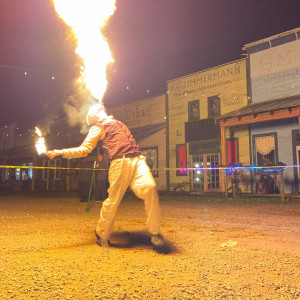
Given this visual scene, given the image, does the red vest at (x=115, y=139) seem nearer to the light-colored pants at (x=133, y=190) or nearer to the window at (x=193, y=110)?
the light-colored pants at (x=133, y=190)

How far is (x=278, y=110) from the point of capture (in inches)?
562

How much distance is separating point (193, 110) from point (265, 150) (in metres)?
5.73

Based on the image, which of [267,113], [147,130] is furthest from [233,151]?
[147,130]

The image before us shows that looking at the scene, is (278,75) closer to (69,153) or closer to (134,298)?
(69,153)

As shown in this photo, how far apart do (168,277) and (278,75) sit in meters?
16.3

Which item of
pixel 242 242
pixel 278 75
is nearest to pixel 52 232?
pixel 242 242

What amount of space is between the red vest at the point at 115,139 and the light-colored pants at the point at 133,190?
0.14 metres

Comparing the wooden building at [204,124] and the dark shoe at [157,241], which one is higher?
the wooden building at [204,124]

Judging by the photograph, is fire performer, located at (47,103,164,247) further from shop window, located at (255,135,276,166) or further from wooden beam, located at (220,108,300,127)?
shop window, located at (255,135,276,166)

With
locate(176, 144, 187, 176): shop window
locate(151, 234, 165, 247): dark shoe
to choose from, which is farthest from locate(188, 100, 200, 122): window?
locate(151, 234, 165, 247): dark shoe

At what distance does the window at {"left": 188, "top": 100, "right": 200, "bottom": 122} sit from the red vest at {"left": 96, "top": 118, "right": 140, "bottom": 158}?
1657cm

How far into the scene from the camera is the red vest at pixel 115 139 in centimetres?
423

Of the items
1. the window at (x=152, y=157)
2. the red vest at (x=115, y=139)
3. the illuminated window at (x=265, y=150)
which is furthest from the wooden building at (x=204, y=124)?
the red vest at (x=115, y=139)

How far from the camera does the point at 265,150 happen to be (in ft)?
55.9
